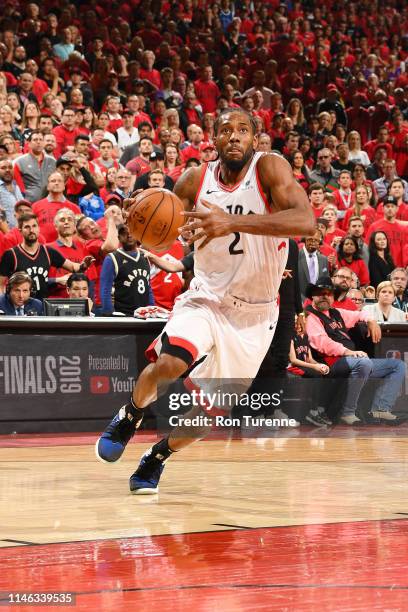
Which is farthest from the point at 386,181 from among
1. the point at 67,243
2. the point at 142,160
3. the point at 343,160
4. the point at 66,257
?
the point at 66,257

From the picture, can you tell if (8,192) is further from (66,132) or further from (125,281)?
(66,132)

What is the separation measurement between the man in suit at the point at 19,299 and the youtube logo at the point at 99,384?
89 cm

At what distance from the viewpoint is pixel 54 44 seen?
1909 centimetres

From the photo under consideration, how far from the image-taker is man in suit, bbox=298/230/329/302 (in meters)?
13.1

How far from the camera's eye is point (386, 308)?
1285 centimetres

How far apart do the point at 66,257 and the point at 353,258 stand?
397cm

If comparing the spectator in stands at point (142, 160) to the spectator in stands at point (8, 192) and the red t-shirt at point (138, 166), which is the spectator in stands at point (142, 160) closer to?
the red t-shirt at point (138, 166)

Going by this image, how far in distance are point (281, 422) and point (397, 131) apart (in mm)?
11129

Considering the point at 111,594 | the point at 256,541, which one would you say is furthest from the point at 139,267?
the point at 111,594

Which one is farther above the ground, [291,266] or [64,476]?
[291,266]

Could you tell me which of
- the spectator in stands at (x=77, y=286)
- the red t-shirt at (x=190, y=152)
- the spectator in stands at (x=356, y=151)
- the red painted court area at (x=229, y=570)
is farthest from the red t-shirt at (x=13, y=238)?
the spectator in stands at (x=356, y=151)

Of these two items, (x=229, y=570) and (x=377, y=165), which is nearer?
(x=229, y=570)

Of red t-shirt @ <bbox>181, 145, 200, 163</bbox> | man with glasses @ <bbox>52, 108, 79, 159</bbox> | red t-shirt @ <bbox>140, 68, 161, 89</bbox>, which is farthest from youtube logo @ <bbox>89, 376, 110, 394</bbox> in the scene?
red t-shirt @ <bbox>140, 68, 161, 89</bbox>

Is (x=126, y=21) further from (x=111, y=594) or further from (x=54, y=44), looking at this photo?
(x=111, y=594)
